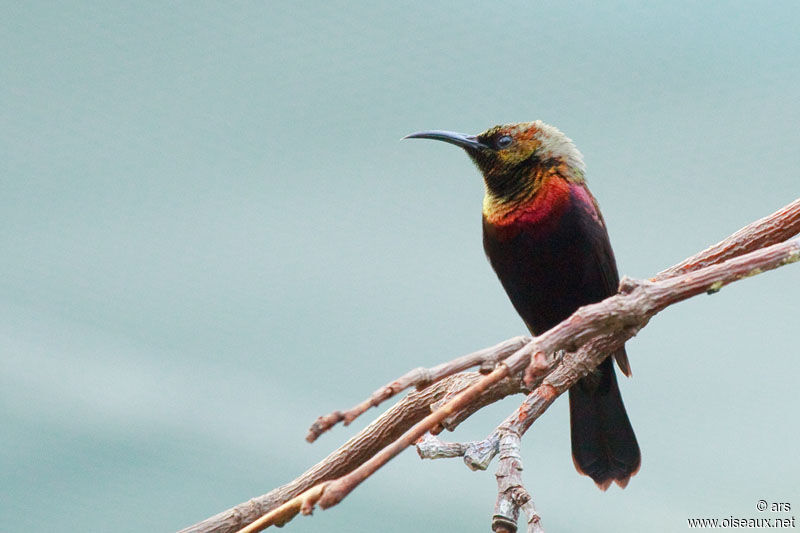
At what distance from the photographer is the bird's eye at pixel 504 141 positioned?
10.8 ft

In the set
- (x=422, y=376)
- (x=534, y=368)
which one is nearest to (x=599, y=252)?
(x=534, y=368)

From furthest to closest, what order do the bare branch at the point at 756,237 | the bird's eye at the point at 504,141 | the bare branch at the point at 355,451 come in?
the bird's eye at the point at 504,141
the bare branch at the point at 756,237
the bare branch at the point at 355,451

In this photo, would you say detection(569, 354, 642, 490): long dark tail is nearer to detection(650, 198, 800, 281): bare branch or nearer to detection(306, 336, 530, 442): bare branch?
detection(650, 198, 800, 281): bare branch

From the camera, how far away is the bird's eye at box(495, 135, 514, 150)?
3.28 metres

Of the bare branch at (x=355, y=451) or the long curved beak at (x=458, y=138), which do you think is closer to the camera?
the bare branch at (x=355, y=451)

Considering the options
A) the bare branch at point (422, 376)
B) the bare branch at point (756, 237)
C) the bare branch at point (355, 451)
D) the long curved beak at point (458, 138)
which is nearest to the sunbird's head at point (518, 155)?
the long curved beak at point (458, 138)

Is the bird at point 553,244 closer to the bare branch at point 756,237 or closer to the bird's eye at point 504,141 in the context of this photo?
the bird's eye at point 504,141

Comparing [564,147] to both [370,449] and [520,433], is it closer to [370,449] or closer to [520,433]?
[520,433]

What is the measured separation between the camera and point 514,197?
3.18 meters

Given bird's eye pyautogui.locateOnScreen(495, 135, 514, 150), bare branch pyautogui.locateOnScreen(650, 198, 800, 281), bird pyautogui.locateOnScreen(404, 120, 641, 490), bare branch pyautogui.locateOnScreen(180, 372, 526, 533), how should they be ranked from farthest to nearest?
bird's eye pyautogui.locateOnScreen(495, 135, 514, 150)
bird pyautogui.locateOnScreen(404, 120, 641, 490)
bare branch pyautogui.locateOnScreen(650, 198, 800, 281)
bare branch pyautogui.locateOnScreen(180, 372, 526, 533)

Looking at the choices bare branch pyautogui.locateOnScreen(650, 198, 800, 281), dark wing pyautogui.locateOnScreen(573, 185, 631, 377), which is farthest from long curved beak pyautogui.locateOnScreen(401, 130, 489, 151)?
bare branch pyautogui.locateOnScreen(650, 198, 800, 281)

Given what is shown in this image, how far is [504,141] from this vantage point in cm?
329

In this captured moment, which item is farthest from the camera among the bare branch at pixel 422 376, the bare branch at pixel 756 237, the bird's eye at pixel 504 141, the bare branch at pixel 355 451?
the bird's eye at pixel 504 141

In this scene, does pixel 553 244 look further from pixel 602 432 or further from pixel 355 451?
pixel 355 451
